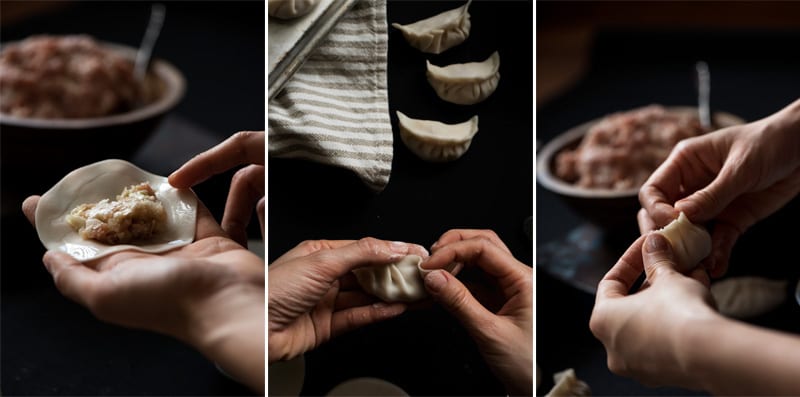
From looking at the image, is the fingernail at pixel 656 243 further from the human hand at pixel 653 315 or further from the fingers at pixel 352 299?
the fingers at pixel 352 299

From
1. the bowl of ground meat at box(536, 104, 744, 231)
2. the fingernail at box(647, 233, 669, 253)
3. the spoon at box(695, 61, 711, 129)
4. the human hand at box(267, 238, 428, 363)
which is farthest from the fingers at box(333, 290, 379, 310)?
the spoon at box(695, 61, 711, 129)

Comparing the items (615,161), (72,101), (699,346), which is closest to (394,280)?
(699,346)

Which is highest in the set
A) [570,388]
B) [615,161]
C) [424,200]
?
[424,200]

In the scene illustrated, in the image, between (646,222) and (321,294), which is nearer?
(321,294)

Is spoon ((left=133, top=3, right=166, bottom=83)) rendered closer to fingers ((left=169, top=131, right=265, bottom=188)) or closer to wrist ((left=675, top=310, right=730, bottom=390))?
fingers ((left=169, top=131, right=265, bottom=188))

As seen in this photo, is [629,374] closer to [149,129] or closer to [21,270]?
[21,270]

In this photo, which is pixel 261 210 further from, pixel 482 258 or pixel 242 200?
pixel 482 258
